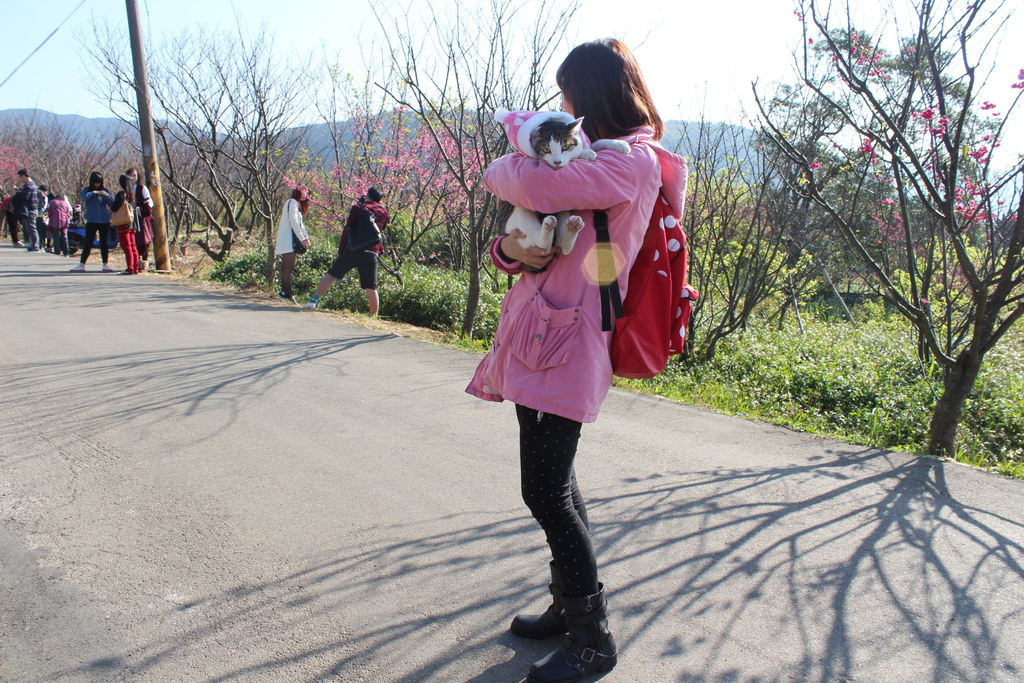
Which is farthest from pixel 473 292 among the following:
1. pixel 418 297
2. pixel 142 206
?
pixel 142 206

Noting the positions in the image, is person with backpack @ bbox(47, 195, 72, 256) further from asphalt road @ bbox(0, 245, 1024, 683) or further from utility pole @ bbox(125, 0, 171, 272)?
asphalt road @ bbox(0, 245, 1024, 683)

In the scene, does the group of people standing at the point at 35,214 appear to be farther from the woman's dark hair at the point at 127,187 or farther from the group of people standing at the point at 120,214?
the woman's dark hair at the point at 127,187

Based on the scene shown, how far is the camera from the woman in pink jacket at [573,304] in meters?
1.77

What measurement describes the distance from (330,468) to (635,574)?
1.68 metres

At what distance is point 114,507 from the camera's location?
3023 millimetres

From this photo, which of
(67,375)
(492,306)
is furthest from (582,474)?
(492,306)

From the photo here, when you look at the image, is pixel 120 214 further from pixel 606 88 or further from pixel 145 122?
pixel 606 88

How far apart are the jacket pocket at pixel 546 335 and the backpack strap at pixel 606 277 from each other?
0.25ft

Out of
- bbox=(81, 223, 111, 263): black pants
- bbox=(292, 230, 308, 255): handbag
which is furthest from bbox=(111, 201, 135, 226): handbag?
bbox=(292, 230, 308, 255): handbag

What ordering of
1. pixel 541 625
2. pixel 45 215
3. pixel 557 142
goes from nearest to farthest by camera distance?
pixel 557 142
pixel 541 625
pixel 45 215

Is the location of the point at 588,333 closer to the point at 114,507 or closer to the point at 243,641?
the point at 243,641

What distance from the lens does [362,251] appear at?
8562 mm

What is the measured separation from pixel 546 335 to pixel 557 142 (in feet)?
1.62

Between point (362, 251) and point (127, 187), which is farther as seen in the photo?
point (127, 187)
